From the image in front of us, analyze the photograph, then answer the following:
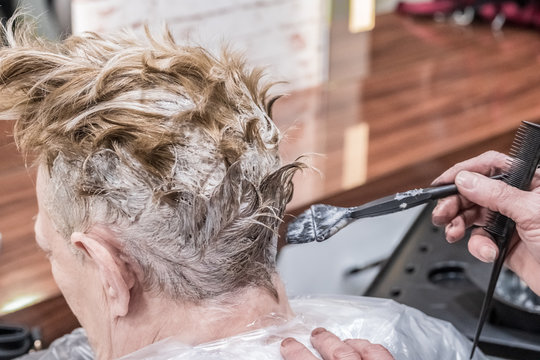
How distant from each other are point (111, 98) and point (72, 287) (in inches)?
11.0

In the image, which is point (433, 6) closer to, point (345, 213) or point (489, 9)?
point (489, 9)

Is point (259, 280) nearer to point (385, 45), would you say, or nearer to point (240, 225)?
point (240, 225)

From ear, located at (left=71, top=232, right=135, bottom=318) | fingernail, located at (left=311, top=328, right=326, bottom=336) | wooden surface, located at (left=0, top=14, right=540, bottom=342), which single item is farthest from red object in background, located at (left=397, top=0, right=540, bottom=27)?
ear, located at (left=71, top=232, right=135, bottom=318)

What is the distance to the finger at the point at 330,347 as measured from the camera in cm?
88

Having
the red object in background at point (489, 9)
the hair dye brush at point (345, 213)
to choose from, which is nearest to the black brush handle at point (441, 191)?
the hair dye brush at point (345, 213)

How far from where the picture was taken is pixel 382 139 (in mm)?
2359

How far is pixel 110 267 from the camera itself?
89 centimetres

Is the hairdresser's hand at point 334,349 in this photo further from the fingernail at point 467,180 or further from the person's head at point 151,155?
the fingernail at point 467,180

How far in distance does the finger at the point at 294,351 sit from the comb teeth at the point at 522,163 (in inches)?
14.5

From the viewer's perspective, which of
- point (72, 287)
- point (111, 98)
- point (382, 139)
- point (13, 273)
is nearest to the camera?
point (111, 98)

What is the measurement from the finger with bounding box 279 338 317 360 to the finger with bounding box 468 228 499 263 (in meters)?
0.34

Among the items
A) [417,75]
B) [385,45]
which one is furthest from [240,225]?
[385,45]

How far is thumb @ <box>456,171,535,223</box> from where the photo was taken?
986 millimetres

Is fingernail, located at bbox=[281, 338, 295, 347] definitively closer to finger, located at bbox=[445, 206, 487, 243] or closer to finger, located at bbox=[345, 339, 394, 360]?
finger, located at bbox=[345, 339, 394, 360]
